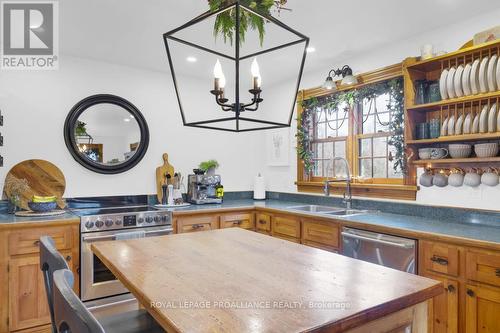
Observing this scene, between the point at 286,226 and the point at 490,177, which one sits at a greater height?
the point at 490,177

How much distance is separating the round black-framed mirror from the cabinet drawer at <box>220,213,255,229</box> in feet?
3.87

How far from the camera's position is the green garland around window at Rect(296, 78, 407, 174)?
283 cm

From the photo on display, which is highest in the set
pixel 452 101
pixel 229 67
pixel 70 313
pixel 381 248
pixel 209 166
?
pixel 229 67

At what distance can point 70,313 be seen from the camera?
73 centimetres

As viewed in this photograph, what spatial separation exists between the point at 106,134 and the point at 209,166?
1228 millimetres

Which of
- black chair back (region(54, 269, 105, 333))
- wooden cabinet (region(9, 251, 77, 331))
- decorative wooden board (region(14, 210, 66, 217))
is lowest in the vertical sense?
wooden cabinet (region(9, 251, 77, 331))

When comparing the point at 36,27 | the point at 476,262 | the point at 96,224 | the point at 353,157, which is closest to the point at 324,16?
the point at 353,157

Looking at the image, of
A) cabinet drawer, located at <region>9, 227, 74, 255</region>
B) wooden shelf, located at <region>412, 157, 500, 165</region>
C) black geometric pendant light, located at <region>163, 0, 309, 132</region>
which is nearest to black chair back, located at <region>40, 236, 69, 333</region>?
black geometric pendant light, located at <region>163, 0, 309, 132</region>

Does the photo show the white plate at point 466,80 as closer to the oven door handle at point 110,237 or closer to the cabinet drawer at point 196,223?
the cabinet drawer at point 196,223

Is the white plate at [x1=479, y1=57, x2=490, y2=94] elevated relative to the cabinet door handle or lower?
elevated

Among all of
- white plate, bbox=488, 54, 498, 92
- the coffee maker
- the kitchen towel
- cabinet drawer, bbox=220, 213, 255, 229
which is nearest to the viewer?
white plate, bbox=488, 54, 498, 92

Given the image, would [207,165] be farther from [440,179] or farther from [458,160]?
[458,160]

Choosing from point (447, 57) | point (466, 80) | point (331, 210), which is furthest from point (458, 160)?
point (331, 210)

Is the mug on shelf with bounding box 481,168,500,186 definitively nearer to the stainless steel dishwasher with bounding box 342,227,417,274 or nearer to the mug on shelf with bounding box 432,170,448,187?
the mug on shelf with bounding box 432,170,448,187
